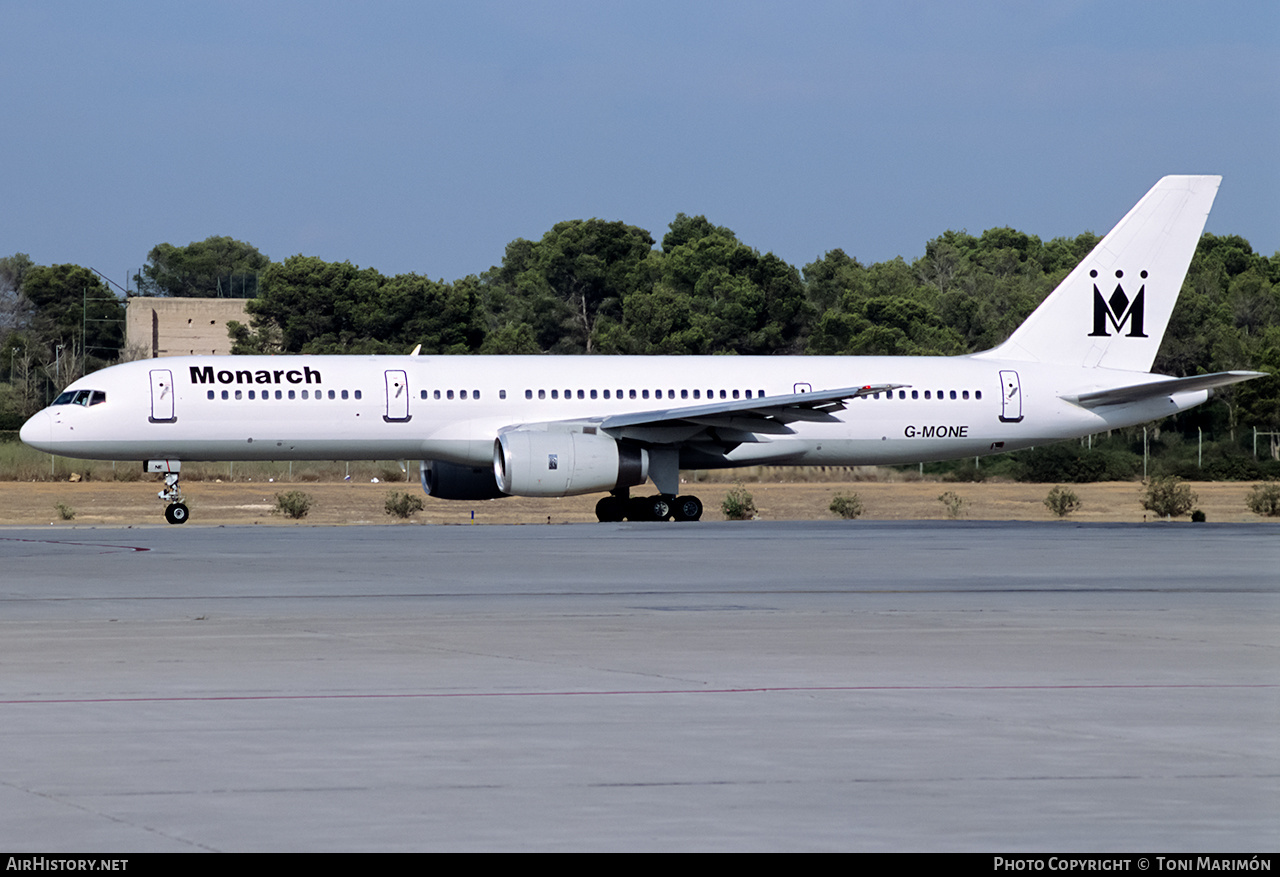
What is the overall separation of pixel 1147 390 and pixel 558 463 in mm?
12705

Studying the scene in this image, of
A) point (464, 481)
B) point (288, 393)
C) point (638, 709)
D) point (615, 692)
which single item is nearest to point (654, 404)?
point (464, 481)

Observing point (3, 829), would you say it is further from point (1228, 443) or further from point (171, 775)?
point (1228, 443)

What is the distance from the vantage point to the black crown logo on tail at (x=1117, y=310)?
37812 millimetres

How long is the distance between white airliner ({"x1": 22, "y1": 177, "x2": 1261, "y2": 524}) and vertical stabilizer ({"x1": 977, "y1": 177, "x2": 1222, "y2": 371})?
43mm

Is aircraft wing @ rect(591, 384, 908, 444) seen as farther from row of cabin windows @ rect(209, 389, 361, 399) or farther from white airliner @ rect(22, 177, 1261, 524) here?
row of cabin windows @ rect(209, 389, 361, 399)

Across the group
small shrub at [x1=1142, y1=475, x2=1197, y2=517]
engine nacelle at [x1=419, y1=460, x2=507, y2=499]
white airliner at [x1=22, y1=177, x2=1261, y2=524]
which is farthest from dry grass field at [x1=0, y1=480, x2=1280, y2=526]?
white airliner at [x1=22, y1=177, x2=1261, y2=524]

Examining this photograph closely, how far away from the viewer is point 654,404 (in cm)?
3481

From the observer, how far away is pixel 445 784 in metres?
7.42

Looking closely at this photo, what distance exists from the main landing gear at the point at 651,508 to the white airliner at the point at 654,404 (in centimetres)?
4

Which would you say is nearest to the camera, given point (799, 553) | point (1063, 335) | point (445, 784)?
point (445, 784)

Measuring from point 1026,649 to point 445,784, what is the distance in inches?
248

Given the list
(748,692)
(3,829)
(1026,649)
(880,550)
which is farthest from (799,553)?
(3,829)

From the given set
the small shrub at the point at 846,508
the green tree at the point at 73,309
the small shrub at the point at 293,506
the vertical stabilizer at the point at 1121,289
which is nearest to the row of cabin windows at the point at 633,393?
the vertical stabilizer at the point at 1121,289

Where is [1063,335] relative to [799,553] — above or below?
above
